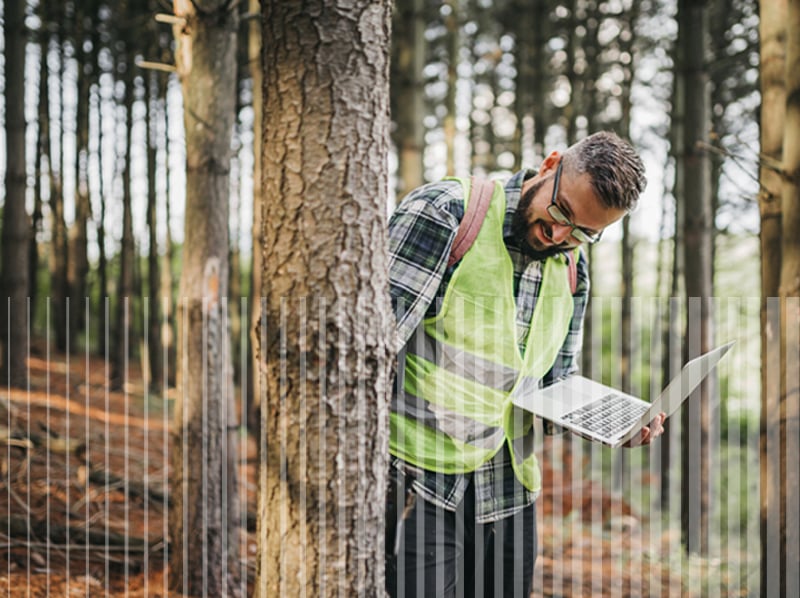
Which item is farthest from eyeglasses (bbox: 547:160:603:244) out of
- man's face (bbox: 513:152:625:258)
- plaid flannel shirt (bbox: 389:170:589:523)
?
plaid flannel shirt (bbox: 389:170:589:523)

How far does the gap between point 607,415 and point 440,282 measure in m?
0.76

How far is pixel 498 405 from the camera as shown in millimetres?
2359

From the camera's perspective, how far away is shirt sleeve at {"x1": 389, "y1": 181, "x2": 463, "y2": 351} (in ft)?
6.86

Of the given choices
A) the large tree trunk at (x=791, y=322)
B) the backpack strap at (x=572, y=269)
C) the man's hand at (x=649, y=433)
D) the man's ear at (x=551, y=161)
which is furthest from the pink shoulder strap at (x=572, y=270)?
the large tree trunk at (x=791, y=322)

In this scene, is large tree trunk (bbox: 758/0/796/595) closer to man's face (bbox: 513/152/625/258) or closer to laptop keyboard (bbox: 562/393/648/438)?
laptop keyboard (bbox: 562/393/648/438)

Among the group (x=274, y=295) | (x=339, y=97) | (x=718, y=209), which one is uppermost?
(x=718, y=209)

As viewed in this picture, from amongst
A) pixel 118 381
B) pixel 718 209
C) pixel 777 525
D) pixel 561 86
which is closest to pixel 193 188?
pixel 777 525

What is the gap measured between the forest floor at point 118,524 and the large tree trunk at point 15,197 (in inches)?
28.8

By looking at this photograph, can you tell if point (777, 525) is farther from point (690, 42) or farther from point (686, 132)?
point (690, 42)

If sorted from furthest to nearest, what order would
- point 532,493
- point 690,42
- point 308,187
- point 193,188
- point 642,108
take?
point 642,108, point 690,42, point 193,188, point 532,493, point 308,187

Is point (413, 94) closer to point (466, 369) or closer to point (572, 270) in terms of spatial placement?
point (572, 270)

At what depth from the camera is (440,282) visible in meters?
2.18

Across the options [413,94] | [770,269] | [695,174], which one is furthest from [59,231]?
[770,269]

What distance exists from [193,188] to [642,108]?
Result: 10749 mm
